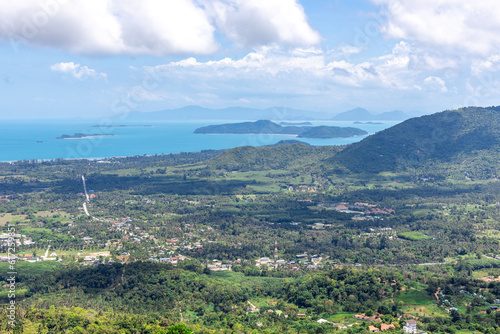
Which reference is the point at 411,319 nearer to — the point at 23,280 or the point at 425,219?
the point at 23,280

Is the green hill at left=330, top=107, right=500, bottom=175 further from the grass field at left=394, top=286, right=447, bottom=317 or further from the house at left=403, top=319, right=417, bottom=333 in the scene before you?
the house at left=403, top=319, right=417, bottom=333

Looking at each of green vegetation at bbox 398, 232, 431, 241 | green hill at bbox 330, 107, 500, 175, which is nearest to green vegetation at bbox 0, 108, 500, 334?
green vegetation at bbox 398, 232, 431, 241

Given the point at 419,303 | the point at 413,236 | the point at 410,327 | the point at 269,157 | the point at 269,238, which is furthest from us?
the point at 269,157

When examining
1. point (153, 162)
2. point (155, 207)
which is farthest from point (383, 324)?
point (153, 162)

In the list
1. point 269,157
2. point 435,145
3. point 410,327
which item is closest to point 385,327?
point 410,327

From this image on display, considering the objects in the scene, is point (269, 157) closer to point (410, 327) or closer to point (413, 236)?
point (413, 236)

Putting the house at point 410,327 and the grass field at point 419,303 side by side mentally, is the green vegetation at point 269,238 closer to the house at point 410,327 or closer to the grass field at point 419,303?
the grass field at point 419,303
